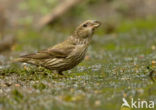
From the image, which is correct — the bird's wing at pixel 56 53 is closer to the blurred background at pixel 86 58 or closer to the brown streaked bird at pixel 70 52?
the brown streaked bird at pixel 70 52

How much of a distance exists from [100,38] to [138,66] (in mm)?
8398

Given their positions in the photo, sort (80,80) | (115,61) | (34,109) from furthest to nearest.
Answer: (115,61) → (80,80) → (34,109)

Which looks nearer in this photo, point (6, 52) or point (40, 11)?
point (6, 52)

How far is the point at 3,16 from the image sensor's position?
2216 cm

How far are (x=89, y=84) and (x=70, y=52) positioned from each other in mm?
1193

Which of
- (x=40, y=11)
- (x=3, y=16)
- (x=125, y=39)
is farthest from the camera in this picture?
(x=40, y=11)

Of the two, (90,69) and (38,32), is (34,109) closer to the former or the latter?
(90,69)

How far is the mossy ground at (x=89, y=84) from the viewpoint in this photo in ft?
24.1

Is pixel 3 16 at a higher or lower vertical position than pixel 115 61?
higher

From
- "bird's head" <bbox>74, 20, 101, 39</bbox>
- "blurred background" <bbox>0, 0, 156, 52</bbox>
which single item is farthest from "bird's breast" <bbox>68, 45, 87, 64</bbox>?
"blurred background" <bbox>0, 0, 156, 52</bbox>

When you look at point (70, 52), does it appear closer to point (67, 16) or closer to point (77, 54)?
point (77, 54)

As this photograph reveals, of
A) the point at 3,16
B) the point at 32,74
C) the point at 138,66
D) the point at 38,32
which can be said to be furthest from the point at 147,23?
the point at 32,74

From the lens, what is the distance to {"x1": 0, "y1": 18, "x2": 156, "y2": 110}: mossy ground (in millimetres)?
7359

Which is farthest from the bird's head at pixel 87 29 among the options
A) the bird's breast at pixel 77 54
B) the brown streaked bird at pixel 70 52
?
the bird's breast at pixel 77 54
